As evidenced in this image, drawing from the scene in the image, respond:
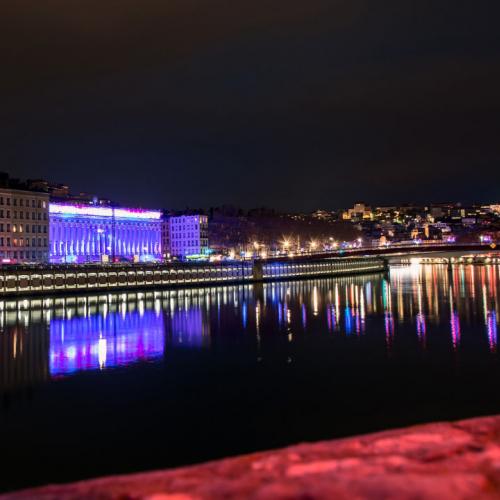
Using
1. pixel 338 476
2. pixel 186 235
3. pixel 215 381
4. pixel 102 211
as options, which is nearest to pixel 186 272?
pixel 102 211

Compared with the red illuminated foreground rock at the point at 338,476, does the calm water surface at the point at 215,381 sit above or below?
below

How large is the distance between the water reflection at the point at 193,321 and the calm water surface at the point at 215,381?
0.46ft

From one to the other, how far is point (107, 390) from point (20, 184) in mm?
76318

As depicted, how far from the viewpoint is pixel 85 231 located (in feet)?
350

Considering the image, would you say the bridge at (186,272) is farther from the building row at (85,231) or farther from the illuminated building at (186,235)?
the illuminated building at (186,235)

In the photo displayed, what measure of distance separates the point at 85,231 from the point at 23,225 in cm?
2324

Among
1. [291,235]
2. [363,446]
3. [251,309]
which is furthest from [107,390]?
[291,235]

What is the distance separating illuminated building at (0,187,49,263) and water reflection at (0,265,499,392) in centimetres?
2781

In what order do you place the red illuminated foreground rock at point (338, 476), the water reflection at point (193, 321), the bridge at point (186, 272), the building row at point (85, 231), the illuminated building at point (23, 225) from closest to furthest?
the red illuminated foreground rock at point (338, 476), the water reflection at point (193, 321), the bridge at point (186, 272), the illuminated building at point (23, 225), the building row at point (85, 231)

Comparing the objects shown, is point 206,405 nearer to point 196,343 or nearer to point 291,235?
point 196,343

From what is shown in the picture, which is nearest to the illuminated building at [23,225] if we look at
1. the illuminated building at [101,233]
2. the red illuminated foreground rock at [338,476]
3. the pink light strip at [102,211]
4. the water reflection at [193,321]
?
the illuminated building at [101,233]

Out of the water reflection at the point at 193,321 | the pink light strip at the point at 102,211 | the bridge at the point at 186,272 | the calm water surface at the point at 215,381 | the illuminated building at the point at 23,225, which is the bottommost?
the calm water surface at the point at 215,381

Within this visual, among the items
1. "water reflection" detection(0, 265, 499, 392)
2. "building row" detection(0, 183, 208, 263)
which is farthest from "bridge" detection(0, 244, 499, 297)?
"building row" detection(0, 183, 208, 263)

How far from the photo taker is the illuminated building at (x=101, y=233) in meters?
100
